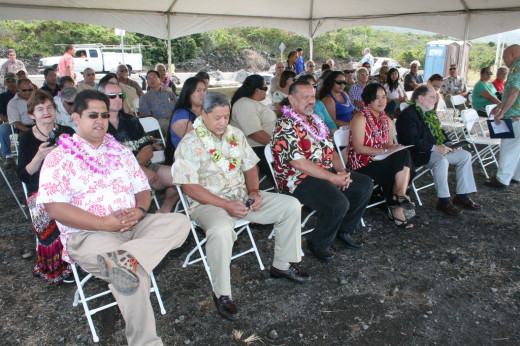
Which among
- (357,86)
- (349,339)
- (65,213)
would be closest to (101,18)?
(357,86)

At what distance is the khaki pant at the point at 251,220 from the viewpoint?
2.45m

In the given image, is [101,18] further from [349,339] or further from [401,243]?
[349,339]

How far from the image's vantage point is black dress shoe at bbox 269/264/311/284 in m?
2.91

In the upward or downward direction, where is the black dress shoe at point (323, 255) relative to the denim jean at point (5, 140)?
downward

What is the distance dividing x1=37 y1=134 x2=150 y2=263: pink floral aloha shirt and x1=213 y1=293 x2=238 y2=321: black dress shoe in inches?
36.0

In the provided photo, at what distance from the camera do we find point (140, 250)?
2176 mm

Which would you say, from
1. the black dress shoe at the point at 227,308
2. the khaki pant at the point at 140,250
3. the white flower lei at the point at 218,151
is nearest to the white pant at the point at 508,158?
the white flower lei at the point at 218,151

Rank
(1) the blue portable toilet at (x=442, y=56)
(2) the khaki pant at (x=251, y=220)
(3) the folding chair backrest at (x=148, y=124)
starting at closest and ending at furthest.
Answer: (2) the khaki pant at (x=251, y=220) < (3) the folding chair backrest at (x=148, y=124) < (1) the blue portable toilet at (x=442, y=56)

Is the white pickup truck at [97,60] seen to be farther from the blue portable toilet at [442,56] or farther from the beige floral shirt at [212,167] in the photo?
the beige floral shirt at [212,167]

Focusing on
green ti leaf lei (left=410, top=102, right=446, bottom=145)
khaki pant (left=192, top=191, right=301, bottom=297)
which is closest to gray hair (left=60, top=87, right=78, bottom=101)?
khaki pant (left=192, top=191, right=301, bottom=297)

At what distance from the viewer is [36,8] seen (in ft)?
21.6

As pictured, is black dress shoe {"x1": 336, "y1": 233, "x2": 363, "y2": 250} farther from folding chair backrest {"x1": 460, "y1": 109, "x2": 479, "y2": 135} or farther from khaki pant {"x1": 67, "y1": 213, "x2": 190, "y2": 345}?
folding chair backrest {"x1": 460, "y1": 109, "x2": 479, "y2": 135}

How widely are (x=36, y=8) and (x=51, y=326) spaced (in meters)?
6.34

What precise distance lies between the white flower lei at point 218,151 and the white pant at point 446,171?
2.43m
